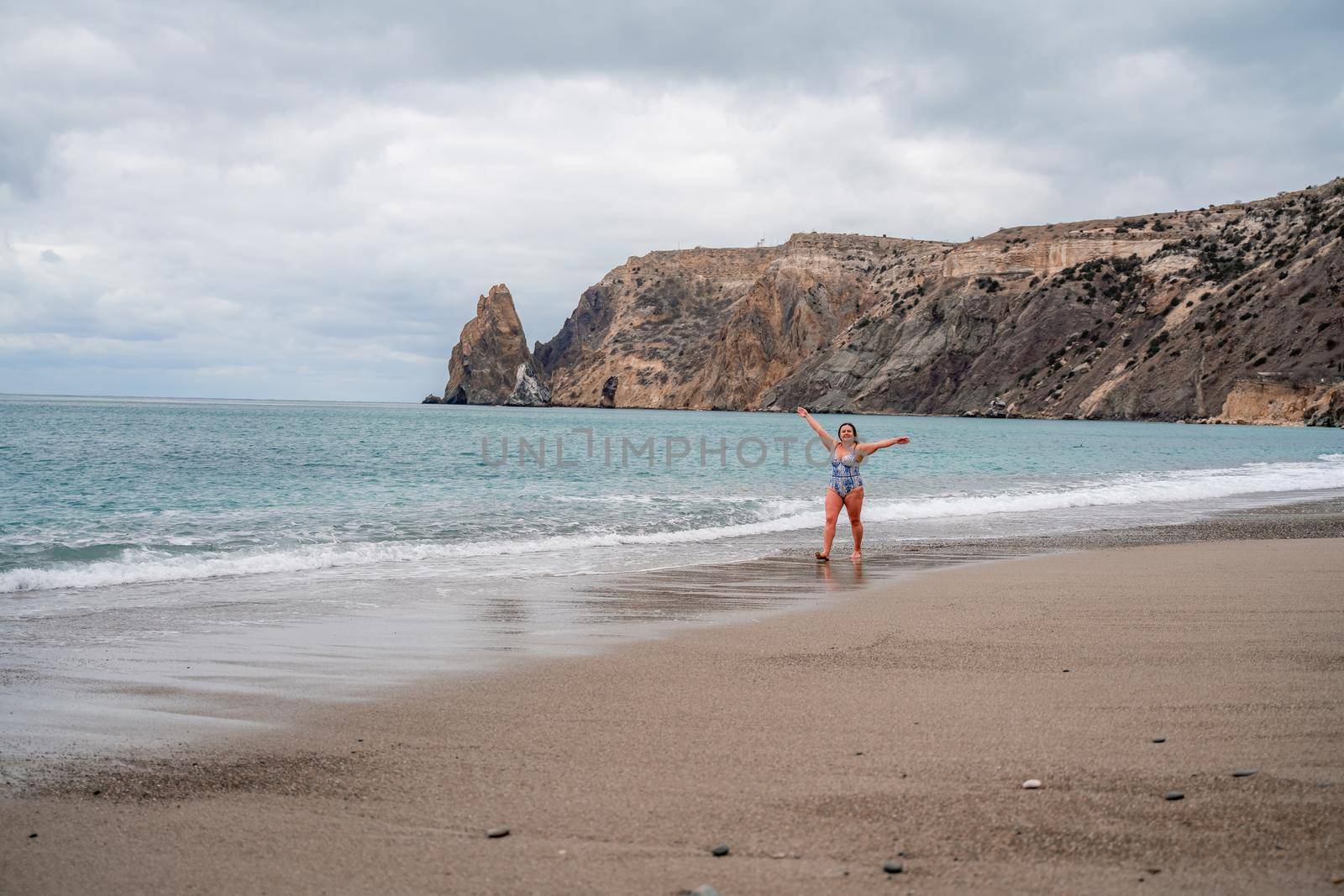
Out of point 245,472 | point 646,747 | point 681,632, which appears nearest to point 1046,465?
point 245,472

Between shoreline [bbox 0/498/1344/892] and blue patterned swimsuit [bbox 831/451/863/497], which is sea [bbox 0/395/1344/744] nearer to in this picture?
blue patterned swimsuit [bbox 831/451/863/497]

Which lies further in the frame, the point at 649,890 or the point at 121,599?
the point at 121,599

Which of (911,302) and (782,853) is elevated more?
(911,302)

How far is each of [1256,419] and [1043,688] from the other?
257ft

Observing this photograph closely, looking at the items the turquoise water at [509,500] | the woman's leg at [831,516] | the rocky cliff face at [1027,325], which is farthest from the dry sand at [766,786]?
the rocky cliff face at [1027,325]

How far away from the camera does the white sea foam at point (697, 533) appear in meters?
10.7

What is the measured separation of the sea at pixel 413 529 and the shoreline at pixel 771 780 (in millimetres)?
1243

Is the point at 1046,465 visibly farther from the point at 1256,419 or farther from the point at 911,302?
the point at 911,302

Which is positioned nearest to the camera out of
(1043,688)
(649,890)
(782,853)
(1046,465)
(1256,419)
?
(649,890)

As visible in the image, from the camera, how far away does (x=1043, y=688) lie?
4941 mm

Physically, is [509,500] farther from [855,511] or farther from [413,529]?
[855,511]

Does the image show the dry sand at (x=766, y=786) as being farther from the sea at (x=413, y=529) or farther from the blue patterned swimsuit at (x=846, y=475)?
the blue patterned swimsuit at (x=846, y=475)

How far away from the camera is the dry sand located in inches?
114

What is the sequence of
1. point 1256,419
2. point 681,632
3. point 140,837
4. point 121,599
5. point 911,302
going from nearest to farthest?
point 140,837
point 681,632
point 121,599
point 1256,419
point 911,302
